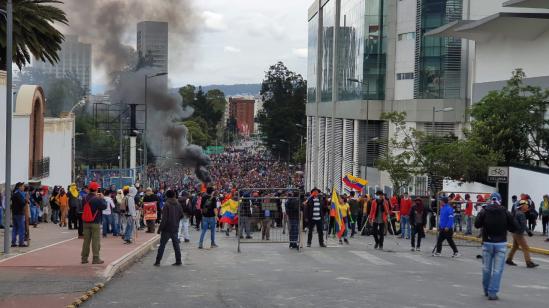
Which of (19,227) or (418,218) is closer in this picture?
(19,227)

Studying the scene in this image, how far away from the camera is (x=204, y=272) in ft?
53.4

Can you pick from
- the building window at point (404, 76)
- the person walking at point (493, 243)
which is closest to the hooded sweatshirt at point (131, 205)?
the person walking at point (493, 243)

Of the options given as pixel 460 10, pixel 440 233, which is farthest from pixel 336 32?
pixel 440 233

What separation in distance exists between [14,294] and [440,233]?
35.1 ft

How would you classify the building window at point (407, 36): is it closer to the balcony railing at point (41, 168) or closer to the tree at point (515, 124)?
the tree at point (515, 124)

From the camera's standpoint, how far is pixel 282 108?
125688 mm

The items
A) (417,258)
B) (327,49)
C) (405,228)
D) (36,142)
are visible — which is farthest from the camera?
(327,49)

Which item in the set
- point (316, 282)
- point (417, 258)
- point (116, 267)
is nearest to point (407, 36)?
point (417, 258)

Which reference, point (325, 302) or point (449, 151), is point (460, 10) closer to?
point (449, 151)

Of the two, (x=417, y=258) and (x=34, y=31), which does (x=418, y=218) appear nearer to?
(x=417, y=258)

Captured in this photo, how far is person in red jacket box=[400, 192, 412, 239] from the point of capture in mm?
26422

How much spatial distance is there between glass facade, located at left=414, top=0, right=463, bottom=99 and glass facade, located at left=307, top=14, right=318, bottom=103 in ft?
104

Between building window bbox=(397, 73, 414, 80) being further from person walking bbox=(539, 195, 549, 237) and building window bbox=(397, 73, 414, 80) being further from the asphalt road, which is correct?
the asphalt road

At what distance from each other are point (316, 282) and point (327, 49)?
237 ft
